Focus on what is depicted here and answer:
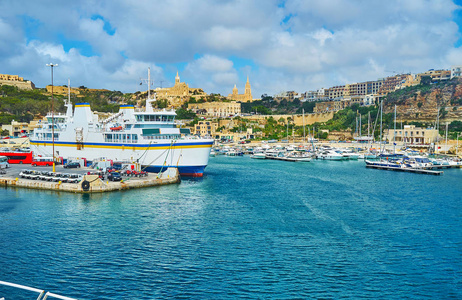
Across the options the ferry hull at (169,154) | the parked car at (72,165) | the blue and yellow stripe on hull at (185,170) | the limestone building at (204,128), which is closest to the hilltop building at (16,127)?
the limestone building at (204,128)

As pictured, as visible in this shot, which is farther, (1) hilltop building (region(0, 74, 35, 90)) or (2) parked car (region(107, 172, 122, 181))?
(1) hilltop building (region(0, 74, 35, 90))

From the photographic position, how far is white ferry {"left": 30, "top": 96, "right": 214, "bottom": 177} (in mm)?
43062

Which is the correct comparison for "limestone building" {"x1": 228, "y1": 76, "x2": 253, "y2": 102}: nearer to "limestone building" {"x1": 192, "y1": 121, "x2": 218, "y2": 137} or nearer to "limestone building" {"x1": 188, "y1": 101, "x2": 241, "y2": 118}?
"limestone building" {"x1": 188, "y1": 101, "x2": 241, "y2": 118}

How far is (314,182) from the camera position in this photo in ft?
149

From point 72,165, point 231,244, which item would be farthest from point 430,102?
point 231,244

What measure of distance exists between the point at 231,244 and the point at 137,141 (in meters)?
25.3

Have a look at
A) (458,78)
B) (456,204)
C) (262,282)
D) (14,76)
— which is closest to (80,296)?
(262,282)

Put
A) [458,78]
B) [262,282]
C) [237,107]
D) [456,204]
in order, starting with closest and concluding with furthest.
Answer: [262,282] → [456,204] → [458,78] → [237,107]

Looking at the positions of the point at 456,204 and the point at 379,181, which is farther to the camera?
the point at 379,181

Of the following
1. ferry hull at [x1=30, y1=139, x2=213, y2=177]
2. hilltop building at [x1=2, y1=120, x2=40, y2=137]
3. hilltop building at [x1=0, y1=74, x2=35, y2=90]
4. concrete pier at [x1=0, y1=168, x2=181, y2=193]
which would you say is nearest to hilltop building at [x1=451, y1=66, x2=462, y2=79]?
ferry hull at [x1=30, y1=139, x2=213, y2=177]

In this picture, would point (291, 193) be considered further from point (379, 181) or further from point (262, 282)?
point (262, 282)

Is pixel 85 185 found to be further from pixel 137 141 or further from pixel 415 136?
pixel 415 136

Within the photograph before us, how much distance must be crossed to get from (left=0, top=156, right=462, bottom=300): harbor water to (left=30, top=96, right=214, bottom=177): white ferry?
20.2ft

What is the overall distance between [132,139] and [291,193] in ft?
60.7
